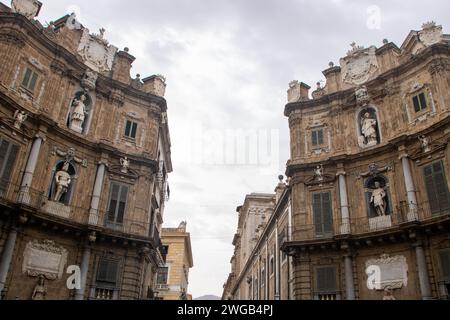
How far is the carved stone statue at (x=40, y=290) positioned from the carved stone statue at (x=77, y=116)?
8.09 m

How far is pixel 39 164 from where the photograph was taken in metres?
19.5

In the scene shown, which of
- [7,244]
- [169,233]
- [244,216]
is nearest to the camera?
[7,244]

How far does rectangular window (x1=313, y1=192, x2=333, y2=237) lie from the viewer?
21.7m

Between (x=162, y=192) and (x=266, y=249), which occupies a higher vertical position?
(x=162, y=192)

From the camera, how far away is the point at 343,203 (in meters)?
21.6

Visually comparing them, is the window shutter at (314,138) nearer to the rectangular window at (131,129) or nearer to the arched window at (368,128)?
the arched window at (368,128)

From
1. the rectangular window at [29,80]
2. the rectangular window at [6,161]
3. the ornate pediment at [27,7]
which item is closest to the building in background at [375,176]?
the rectangular window at [6,161]

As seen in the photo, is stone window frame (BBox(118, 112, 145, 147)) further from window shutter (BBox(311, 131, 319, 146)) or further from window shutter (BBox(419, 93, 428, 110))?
window shutter (BBox(419, 93, 428, 110))

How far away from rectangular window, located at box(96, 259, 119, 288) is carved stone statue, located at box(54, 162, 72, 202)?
395 cm

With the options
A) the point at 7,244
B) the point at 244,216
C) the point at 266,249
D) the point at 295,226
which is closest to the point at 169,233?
the point at 244,216

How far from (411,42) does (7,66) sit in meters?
21.5

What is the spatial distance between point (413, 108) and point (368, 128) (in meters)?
2.58

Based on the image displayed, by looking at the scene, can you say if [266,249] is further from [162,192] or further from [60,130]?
[60,130]

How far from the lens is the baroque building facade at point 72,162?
59.2ft
